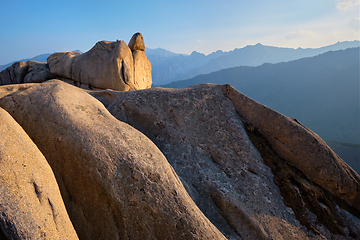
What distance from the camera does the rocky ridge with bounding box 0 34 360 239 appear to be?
281 centimetres

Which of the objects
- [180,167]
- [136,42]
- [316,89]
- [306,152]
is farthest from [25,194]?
[316,89]

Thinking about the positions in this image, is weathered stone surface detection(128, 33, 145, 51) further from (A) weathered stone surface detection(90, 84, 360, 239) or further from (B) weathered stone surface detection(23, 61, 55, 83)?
(A) weathered stone surface detection(90, 84, 360, 239)

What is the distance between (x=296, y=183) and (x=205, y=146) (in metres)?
2.72

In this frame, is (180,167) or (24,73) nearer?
(180,167)

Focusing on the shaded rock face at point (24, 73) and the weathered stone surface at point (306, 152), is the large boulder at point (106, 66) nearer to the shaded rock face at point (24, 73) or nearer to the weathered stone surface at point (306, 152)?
the shaded rock face at point (24, 73)

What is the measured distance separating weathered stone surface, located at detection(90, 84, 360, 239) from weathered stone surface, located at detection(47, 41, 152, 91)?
337 inches

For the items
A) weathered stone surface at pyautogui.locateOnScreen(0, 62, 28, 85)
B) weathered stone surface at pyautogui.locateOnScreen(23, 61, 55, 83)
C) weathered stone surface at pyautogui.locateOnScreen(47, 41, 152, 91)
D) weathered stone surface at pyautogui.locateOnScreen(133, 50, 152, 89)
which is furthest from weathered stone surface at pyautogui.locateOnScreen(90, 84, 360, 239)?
weathered stone surface at pyautogui.locateOnScreen(0, 62, 28, 85)

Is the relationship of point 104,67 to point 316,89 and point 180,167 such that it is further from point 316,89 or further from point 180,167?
point 316,89

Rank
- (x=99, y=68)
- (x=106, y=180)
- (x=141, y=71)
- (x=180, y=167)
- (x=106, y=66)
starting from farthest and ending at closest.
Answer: (x=141, y=71) < (x=99, y=68) < (x=106, y=66) < (x=180, y=167) < (x=106, y=180)

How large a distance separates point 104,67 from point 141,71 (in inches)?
139

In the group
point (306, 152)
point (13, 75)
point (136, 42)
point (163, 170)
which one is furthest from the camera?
point (13, 75)

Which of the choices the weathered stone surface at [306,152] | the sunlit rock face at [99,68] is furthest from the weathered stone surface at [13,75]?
the weathered stone surface at [306,152]

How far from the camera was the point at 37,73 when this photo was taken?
17828mm

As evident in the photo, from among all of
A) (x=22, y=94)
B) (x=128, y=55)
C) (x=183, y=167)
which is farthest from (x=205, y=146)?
(x=128, y=55)
